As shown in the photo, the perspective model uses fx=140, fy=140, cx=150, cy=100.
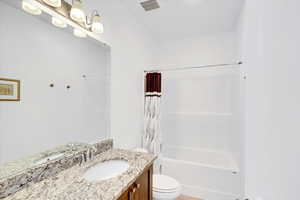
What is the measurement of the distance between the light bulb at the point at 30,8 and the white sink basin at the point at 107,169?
1148 mm

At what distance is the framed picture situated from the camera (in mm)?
753

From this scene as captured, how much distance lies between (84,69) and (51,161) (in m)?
0.79

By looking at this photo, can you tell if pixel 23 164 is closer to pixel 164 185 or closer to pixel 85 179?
pixel 85 179

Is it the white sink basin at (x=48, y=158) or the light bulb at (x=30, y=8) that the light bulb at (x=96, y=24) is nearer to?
the light bulb at (x=30, y=8)

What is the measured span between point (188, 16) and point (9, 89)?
2.20m

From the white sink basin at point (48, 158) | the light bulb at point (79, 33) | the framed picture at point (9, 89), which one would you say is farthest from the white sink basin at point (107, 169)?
the light bulb at point (79, 33)

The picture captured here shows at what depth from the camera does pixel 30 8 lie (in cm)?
88

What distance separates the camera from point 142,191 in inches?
43.4

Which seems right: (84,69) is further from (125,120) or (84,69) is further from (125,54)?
(125,120)

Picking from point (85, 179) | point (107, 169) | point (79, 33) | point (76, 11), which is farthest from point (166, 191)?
point (76, 11)

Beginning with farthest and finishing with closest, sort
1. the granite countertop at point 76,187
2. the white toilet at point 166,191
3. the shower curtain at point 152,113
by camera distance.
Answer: the shower curtain at point 152,113, the white toilet at point 166,191, the granite countertop at point 76,187

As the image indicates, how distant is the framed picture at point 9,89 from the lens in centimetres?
75

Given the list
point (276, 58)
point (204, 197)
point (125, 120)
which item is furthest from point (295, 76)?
point (204, 197)

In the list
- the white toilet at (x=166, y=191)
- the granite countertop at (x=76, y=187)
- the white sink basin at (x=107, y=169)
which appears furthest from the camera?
the white toilet at (x=166, y=191)
